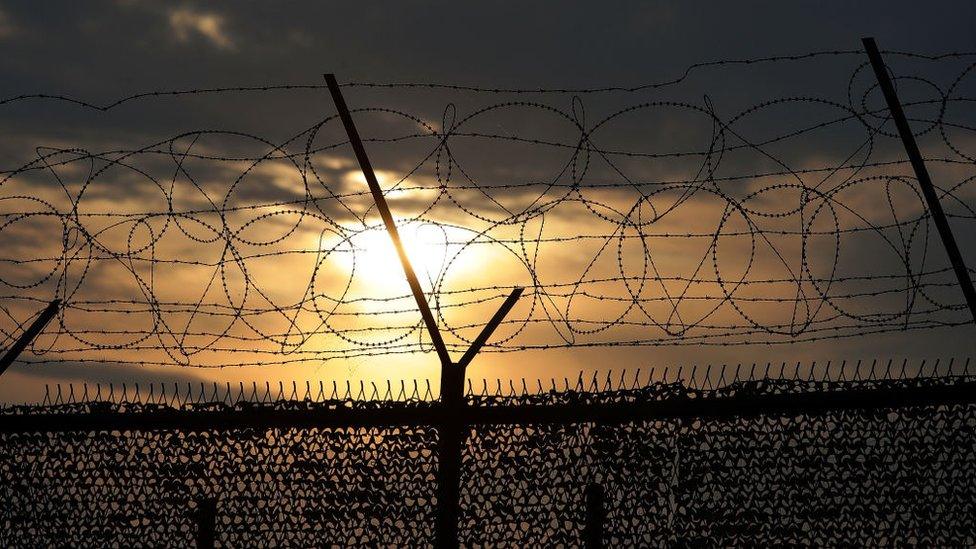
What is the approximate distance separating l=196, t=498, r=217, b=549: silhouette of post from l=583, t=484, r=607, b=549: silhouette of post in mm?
2029

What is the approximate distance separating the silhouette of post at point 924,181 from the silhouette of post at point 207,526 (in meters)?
4.07

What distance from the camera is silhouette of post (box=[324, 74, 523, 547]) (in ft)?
20.4

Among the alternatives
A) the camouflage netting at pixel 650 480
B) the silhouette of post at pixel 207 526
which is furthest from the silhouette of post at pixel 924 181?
the silhouette of post at pixel 207 526

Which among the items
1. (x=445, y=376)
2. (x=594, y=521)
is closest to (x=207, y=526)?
(x=445, y=376)

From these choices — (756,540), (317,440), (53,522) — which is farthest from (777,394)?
(53,522)

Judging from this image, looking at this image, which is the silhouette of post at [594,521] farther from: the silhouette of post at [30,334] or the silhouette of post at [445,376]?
the silhouette of post at [30,334]

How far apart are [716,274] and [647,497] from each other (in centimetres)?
118

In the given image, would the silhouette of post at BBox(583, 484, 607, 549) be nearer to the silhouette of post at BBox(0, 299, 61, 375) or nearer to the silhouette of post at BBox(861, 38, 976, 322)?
the silhouette of post at BBox(861, 38, 976, 322)

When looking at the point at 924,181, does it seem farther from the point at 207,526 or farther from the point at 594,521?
the point at 207,526

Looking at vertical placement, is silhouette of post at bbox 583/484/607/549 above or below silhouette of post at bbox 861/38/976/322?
below

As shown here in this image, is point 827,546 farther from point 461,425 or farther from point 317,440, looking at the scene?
point 317,440

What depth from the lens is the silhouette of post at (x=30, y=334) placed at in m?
7.21

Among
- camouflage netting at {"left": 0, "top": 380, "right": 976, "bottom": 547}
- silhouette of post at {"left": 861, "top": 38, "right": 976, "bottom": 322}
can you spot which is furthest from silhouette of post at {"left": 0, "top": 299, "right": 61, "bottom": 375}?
silhouette of post at {"left": 861, "top": 38, "right": 976, "bottom": 322}

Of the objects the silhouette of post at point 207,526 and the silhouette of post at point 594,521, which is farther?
the silhouette of post at point 207,526
